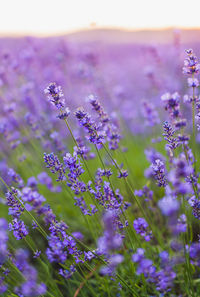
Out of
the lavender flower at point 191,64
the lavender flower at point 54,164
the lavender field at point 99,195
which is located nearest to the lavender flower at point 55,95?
the lavender field at point 99,195

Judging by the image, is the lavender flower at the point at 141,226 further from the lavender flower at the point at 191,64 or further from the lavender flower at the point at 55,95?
the lavender flower at the point at 191,64

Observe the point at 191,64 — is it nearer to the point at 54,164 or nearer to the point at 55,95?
the point at 55,95

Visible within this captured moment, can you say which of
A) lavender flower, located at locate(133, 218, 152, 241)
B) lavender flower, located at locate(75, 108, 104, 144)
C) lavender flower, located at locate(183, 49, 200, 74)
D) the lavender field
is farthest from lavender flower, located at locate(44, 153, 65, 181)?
lavender flower, located at locate(183, 49, 200, 74)

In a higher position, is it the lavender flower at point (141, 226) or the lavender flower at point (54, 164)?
the lavender flower at point (54, 164)

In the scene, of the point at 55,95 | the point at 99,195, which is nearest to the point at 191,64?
the point at 55,95

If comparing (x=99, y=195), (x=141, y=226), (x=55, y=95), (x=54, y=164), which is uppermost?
(x=55, y=95)

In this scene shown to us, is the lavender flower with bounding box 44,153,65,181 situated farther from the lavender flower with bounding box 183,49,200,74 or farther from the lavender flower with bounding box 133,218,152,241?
the lavender flower with bounding box 183,49,200,74

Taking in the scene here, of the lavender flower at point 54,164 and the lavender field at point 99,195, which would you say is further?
the lavender flower at point 54,164

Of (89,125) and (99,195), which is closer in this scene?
(89,125)

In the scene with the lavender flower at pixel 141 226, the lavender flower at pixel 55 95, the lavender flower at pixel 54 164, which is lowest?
the lavender flower at pixel 141 226
